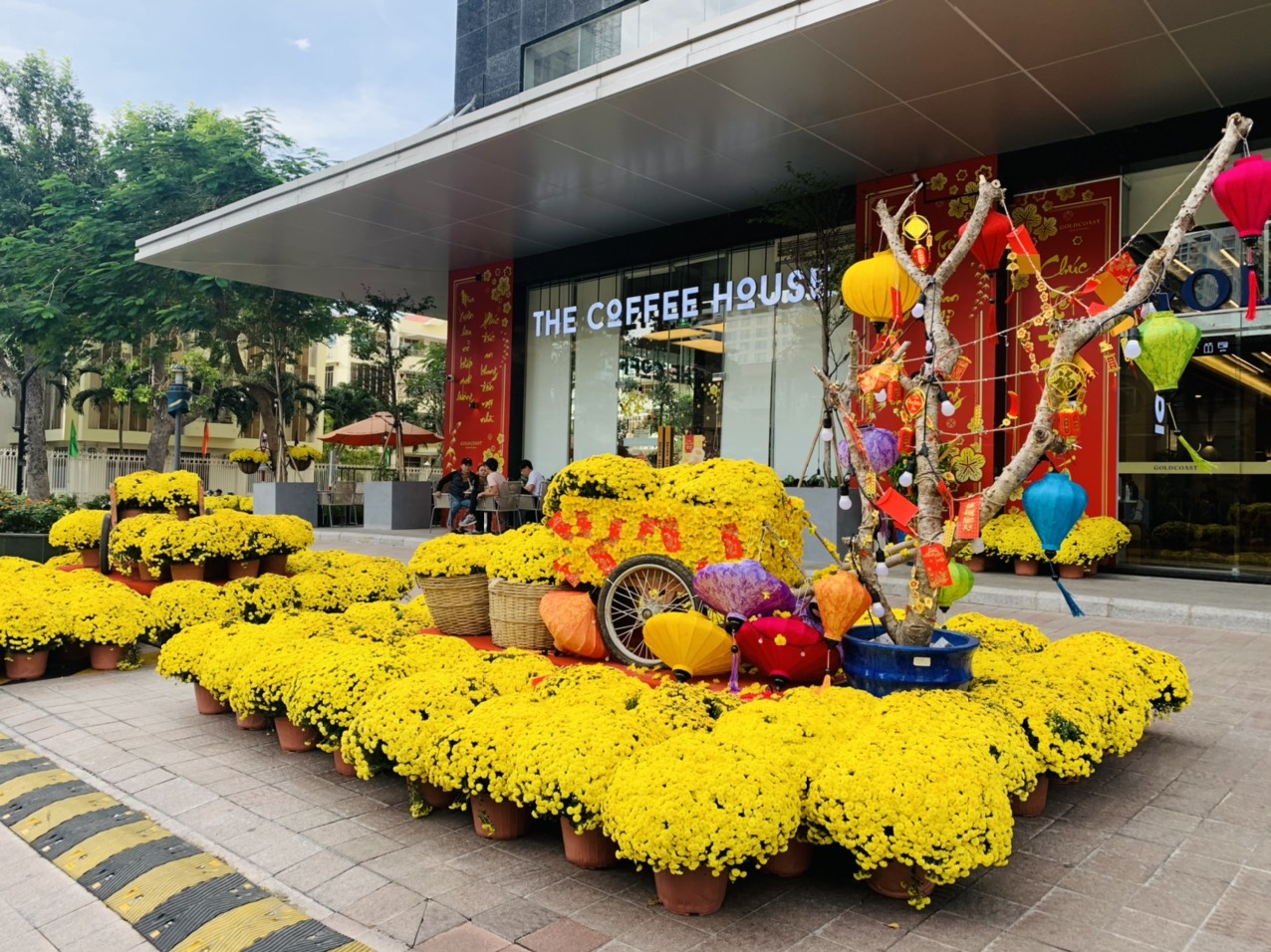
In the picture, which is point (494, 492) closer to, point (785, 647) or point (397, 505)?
point (397, 505)

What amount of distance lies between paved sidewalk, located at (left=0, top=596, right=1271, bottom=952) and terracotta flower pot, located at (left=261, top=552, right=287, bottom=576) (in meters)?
3.50

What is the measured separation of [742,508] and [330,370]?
1793 inches

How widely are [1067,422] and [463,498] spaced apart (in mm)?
12237

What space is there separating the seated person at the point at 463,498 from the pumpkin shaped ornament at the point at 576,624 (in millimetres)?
10051

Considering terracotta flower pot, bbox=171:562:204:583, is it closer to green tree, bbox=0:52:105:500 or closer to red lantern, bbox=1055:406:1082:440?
red lantern, bbox=1055:406:1082:440

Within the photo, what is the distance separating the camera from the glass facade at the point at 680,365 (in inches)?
532

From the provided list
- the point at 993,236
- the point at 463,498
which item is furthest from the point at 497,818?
the point at 463,498

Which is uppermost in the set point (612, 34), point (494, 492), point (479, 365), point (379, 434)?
point (612, 34)

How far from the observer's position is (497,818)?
3.29 meters

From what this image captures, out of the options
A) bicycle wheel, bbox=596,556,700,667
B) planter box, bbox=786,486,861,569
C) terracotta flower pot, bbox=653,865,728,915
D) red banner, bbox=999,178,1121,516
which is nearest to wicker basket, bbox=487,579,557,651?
bicycle wheel, bbox=596,556,700,667

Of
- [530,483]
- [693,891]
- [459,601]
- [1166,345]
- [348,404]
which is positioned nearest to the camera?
[693,891]

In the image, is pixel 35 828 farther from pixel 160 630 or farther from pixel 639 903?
pixel 160 630

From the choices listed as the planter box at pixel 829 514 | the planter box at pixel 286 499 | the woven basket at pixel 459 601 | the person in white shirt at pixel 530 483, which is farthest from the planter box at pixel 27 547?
the planter box at pixel 829 514

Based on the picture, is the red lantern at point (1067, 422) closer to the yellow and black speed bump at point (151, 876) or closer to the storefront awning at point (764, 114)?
the yellow and black speed bump at point (151, 876)
